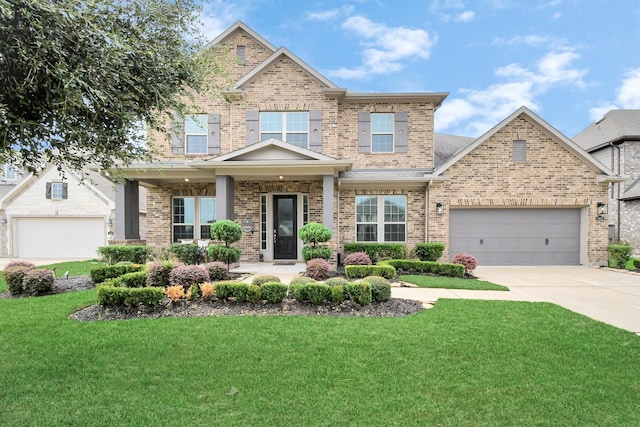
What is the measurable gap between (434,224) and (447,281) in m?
4.24

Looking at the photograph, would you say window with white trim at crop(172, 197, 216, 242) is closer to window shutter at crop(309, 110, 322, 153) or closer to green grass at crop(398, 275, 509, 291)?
window shutter at crop(309, 110, 322, 153)

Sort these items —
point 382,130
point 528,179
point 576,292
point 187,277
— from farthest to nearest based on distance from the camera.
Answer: point 382,130, point 528,179, point 576,292, point 187,277

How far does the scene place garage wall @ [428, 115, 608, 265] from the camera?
492 inches

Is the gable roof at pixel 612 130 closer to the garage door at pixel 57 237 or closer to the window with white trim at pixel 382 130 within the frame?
the window with white trim at pixel 382 130

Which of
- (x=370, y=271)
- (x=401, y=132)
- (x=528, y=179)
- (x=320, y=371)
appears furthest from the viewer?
(x=401, y=132)

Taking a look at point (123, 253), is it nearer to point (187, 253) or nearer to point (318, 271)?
point (187, 253)

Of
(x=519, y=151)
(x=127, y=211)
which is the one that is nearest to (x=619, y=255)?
(x=519, y=151)

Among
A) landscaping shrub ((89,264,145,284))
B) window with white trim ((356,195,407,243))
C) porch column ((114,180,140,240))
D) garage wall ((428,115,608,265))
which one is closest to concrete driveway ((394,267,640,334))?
garage wall ((428,115,608,265))

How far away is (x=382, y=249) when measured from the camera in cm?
1220

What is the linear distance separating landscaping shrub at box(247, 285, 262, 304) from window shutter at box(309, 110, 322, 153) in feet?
25.6

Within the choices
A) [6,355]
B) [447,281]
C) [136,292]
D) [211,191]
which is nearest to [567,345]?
[447,281]

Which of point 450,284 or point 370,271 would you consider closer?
point 450,284

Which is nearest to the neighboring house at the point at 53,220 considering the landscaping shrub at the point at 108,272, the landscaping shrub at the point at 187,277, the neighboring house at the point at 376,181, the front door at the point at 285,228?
the neighboring house at the point at 376,181

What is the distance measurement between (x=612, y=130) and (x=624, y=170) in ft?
8.99
